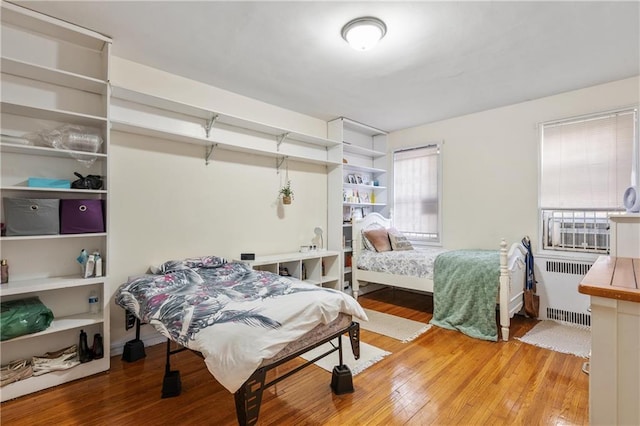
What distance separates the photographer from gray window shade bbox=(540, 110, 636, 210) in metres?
3.07

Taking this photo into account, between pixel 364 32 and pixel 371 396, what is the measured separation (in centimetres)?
248

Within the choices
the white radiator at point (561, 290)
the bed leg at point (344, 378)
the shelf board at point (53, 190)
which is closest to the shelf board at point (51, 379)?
the shelf board at point (53, 190)

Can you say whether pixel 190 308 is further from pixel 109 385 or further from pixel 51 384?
pixel 51 384

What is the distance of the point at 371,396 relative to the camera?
79.7 inches

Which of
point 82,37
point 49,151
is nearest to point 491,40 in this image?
point 82,37

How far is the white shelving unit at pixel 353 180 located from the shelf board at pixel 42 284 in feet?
8.95

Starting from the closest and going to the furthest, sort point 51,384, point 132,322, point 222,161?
point 51,384
point 132,322
point 222,161

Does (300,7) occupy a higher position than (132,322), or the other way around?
(300,7)

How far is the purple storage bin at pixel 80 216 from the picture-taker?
7.12 ft

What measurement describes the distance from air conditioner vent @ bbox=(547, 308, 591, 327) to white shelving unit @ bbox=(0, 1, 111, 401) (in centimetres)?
436

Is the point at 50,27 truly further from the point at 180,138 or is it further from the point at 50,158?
the point at 180,138

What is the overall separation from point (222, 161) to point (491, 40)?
2678 millimetres

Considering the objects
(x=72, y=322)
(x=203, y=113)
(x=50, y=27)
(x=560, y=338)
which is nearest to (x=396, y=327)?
(x=560, y=338)

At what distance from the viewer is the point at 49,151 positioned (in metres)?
2.16
